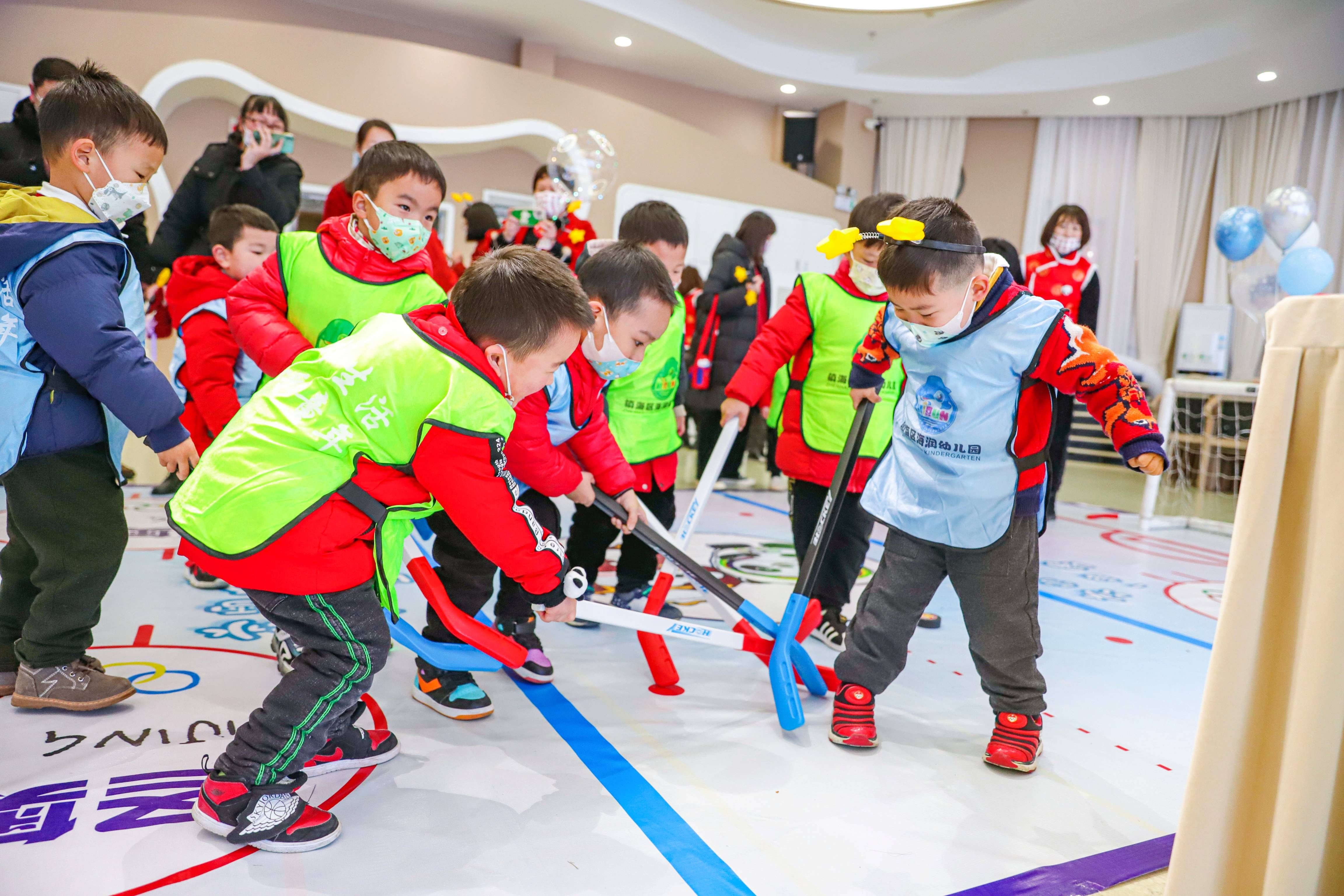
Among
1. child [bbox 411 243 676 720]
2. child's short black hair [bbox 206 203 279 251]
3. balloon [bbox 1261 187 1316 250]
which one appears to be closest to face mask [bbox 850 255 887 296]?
child [bbox 411 243 676 720]

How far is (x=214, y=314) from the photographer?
2207mm

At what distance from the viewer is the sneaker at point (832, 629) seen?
2229 millimetres

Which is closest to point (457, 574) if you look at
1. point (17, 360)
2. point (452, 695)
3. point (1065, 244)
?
point (452, 695)

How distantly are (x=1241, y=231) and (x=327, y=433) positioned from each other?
5509 millimetres

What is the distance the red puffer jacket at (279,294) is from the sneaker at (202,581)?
2.50 feet

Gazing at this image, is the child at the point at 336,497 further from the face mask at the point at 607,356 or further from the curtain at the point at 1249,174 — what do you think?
the curtain at the point at 1249,174

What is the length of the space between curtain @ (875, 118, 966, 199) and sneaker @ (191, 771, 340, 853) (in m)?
8.69

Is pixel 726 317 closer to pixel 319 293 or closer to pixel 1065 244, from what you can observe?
pixel 1065 244

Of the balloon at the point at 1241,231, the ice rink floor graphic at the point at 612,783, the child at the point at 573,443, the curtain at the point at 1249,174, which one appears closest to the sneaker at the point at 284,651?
the ice rink floor graphic at the point at 612,783

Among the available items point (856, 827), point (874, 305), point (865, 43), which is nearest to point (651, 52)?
point (865, 43)

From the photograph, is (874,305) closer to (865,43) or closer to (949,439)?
(949,439)

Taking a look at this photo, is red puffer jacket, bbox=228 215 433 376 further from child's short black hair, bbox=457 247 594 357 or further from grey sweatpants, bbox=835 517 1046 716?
grey sweatpants, bbox=835 517 1046 716

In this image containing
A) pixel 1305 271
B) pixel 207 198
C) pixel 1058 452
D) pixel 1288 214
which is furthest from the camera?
pixel 1288 214

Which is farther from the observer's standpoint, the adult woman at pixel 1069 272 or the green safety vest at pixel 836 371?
the adult woman at pixel 1069 272
